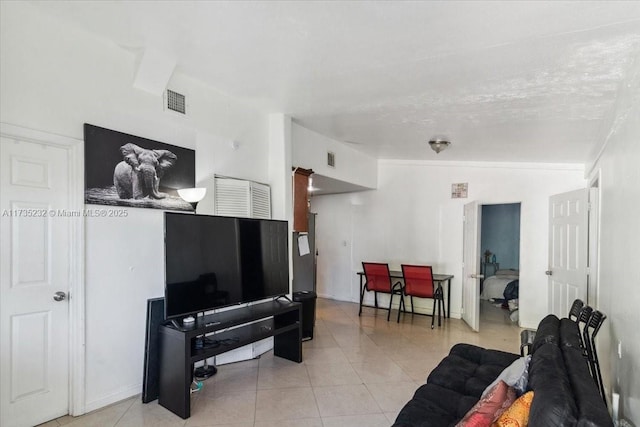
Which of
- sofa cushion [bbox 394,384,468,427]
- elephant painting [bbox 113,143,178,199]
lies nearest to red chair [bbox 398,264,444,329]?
sofa cushion [bbox 394,384,468,427]

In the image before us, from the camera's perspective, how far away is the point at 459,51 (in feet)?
7.98

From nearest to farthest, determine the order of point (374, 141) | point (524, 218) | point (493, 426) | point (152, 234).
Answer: point (493, 426) < point (152, 234) < point (374, 141) < point (524, 218)

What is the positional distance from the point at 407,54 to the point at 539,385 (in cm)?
215

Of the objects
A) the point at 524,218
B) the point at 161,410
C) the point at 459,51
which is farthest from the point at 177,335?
the point at 524,218

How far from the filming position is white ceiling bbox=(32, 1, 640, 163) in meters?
2.04

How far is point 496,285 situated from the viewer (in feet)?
22.5

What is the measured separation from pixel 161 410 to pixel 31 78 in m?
2.51

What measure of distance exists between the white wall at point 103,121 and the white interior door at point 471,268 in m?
3.85

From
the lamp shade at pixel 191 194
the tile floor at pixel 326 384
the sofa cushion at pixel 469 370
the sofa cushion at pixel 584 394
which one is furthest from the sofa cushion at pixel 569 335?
the lamp shade at pixel 191 194

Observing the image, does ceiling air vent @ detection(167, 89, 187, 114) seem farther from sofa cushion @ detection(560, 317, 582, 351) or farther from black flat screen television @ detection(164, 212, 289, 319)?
sofa cushion @ detection(560, 317, 582, 351)

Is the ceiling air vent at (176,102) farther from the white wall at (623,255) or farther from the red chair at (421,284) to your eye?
the red chair at (421,284)

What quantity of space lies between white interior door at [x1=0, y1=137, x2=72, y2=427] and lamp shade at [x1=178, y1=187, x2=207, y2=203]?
0.82 meters

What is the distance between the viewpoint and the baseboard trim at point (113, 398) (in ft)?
8.54

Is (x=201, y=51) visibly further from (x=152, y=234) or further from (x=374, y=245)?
(x=374, y=245)
